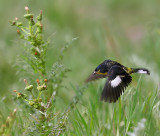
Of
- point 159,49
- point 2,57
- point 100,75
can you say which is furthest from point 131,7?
point 100,75

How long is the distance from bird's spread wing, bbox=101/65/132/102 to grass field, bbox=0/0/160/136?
7 cm

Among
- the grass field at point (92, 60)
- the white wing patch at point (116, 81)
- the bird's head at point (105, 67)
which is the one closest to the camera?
the grass field at point (92, 60)

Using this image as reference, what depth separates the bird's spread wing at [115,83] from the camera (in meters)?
1.99

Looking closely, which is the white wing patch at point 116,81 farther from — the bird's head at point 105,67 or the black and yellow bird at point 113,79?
the bird's head at point 105,67

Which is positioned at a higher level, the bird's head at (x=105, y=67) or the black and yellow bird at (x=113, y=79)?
the bird's head at (x=105, y=67)

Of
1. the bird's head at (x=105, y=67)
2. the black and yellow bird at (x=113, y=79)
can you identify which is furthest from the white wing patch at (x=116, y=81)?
Result: the bird's head at (x=105, y=67)

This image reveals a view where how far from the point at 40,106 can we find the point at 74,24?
4154mm

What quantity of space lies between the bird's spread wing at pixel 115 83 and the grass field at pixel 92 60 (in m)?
0.07

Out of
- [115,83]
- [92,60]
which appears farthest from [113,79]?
[92,60]

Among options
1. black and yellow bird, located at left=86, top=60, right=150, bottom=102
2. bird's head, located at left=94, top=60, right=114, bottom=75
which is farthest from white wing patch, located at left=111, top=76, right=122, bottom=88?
bird's head, located at left=94, top=60, right=114, bottom=75

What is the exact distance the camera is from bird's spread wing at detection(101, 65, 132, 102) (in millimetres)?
1989

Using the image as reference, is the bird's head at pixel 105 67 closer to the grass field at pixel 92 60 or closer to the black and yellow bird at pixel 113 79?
the black and yellow bird at pixel 113 79

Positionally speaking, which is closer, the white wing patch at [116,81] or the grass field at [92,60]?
the grass field at [92,60]

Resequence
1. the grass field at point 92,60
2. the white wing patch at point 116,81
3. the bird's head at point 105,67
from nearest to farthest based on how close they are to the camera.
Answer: the grass field at point 92,60 → the white wing patch at point 116,81 → the bird's head at point 105,67
